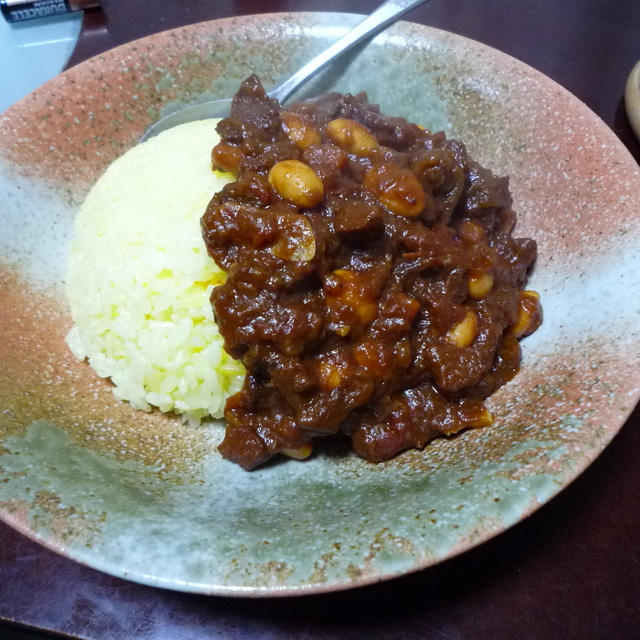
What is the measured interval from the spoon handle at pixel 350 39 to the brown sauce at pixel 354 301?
0.93 metres

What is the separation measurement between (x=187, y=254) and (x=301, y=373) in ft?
2.79

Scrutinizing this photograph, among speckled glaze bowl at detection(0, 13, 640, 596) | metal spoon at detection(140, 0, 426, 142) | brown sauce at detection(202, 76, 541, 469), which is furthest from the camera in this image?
metal spoon at detection(140, 0, 426, 142)

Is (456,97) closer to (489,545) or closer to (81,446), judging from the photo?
(489,545)

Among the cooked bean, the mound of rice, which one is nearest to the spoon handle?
the mound of rice

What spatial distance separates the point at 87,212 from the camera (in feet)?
9.64

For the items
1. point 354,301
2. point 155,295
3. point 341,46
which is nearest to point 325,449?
point 354,301

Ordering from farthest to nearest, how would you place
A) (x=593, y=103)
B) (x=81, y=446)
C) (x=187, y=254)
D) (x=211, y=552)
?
(x=593, y=103) → (x=187, y=254) → (x=81, y=446) → (x=211, y=552)

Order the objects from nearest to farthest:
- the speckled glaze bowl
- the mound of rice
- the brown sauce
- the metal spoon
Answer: the speckled glaze bowl → the brown sauce → the mound of rice → the metal spoon

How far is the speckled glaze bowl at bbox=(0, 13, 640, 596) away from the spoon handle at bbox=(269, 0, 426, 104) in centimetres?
9

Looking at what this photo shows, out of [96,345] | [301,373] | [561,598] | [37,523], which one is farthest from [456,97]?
[37,523]

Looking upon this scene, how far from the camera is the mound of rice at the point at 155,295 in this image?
95.3 inches

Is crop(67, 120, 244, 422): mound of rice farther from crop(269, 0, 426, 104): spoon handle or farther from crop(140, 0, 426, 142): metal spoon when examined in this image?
crop(269, 0, 426, 104): spoon handle

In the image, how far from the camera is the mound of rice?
2420 mm

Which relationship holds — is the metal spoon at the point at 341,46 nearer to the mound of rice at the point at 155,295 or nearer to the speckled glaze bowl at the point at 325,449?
the speckled glaze bowl at the point at 325,449
